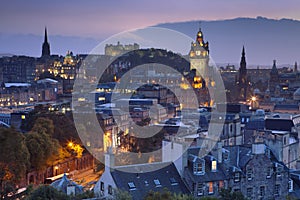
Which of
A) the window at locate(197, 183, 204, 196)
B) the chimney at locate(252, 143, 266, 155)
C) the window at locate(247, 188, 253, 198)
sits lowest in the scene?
the window at locate(247, 188, 253, 198)

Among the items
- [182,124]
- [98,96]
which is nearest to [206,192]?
[182,124]

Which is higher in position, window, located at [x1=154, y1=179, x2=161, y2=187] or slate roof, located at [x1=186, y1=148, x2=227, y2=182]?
slate roof, located at [x1=186, y1=148, x2=227, y2=182]

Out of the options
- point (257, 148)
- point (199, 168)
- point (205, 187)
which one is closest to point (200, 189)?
point (205, 187)

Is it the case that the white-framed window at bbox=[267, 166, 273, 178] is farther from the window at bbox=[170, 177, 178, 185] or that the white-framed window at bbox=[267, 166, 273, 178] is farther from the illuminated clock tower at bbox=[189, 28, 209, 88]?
the illuminated clock tower at bbox=[189, 28, 209, 88]

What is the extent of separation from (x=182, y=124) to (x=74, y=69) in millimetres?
129444

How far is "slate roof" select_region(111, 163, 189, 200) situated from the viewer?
31.4m

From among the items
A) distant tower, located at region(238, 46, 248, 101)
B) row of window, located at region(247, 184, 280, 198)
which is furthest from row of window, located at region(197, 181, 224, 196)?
distant tower, located at region(238, 46, 248, 101)

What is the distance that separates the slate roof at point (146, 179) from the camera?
3138 cm

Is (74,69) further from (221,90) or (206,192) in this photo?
(206,192)

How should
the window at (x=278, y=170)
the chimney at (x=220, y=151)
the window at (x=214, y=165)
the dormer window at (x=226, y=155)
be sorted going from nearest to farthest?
the window at (x=214, y=165) → the chimney at (x=220, y=151) → the dormer window at (x=226, y=155) → the window at (x=278, y=170)

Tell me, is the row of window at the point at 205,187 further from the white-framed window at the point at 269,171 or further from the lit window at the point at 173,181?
the white-framed window at the point at 269,171

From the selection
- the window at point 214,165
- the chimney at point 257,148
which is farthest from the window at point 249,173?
the window at point 214,165

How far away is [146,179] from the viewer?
32.4m

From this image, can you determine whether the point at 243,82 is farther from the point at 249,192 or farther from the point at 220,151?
the point at 220,151
